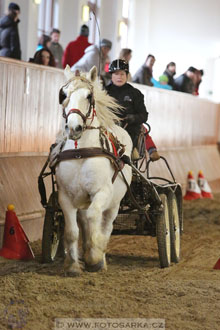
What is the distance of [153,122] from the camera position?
563 inches

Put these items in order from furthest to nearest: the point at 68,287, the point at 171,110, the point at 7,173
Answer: the point at 171,110, the point at 7,173, the point at 68,287

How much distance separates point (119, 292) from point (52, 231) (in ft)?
5.35

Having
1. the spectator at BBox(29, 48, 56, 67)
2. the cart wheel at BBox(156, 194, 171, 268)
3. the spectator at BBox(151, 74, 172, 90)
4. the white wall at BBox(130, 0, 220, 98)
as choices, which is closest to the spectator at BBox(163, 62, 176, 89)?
the spectator at BBox(151, 74, 172, 90)

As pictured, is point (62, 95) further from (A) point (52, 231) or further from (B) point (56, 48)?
(B) point (56, 48)

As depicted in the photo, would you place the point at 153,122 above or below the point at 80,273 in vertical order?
above

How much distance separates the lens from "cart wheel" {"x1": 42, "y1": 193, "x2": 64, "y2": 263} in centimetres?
727

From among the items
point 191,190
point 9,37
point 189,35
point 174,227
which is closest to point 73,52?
point 9,37

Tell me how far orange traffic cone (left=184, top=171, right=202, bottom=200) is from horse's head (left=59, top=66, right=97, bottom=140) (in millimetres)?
7981

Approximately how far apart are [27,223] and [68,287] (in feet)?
8.75

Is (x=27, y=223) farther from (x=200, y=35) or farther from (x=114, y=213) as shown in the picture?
(x=200, y=35)

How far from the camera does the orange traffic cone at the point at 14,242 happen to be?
25.1ft

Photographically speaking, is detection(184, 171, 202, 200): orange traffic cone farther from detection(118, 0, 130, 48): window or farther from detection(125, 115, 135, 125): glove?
detection(118, 0, 130, 48): window

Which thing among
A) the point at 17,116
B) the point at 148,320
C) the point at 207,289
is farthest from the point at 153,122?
the point at 148,320

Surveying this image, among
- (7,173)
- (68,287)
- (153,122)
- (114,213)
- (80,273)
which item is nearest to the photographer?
(68,287)
